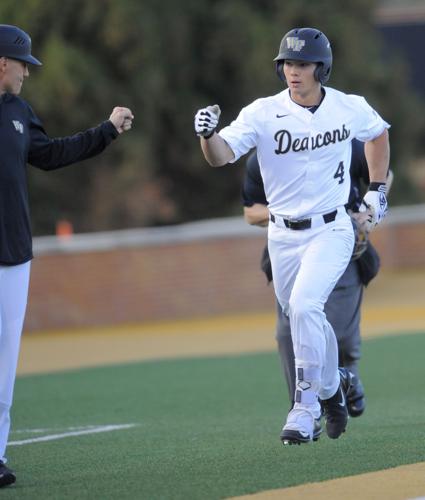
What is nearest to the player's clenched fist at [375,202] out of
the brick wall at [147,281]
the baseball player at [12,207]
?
the baseball player at [12,207]

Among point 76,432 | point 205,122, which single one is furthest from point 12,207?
point 76,432

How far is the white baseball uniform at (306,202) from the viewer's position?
25.5ft

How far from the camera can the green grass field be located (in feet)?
22.3

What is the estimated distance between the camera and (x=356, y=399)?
9.25 metres

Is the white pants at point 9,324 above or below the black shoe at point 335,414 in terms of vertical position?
above

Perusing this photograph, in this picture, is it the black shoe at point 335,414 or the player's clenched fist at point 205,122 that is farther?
the black shoe at point 335,414

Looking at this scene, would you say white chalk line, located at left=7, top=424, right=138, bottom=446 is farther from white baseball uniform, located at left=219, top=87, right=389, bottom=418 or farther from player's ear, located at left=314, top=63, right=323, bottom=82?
player's ear, located at left=314, top=63, right=323, bottom=82

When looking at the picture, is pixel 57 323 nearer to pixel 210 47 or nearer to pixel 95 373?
pixel 95 373

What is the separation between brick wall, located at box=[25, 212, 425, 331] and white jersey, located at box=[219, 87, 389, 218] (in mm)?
11362

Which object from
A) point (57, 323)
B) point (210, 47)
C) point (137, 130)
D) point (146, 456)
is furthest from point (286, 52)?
point (210, 47)

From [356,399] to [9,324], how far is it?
3.13 metres

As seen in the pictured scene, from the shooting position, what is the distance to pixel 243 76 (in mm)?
23938

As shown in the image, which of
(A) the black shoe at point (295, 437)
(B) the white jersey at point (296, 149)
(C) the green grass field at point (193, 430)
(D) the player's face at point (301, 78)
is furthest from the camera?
(D) the player's face at point (301, 78)

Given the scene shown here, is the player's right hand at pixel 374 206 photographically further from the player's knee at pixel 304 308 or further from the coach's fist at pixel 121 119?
the coach's fist at pixel 121 119
